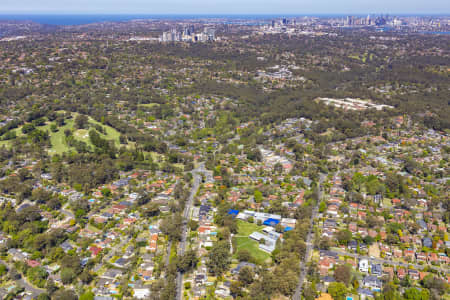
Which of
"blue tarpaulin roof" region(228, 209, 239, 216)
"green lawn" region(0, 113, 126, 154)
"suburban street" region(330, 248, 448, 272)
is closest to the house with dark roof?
"suburban street" region(330, 248, 448, 272)

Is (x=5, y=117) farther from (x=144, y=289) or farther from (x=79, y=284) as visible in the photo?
(x=144, y=289)

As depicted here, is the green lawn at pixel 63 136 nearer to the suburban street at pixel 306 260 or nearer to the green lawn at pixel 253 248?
the green lawn at pixel 253 248

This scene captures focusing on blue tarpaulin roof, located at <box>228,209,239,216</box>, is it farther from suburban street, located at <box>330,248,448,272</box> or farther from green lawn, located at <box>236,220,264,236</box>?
suburban street, located at <box>330,248,448,272</box>

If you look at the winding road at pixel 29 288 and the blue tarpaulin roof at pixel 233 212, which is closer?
the winding road at pixel 29 288

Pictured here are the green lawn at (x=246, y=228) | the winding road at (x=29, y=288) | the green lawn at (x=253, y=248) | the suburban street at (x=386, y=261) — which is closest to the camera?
the winding road at (x=29, y=288)

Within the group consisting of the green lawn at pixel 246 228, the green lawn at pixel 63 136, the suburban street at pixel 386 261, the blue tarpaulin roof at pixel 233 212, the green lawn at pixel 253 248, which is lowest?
the suburban street at pixel 386 261

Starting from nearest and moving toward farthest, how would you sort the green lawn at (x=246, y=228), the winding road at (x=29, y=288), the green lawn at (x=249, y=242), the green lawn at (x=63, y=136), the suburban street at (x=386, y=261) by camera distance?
the winding road at (x=29, y=288), the suburban street at (x=386, y=261), the green lawn at (x=249, y=242), the green lawn at (x=246, y=228), the green lawn at (x=63, y=136)

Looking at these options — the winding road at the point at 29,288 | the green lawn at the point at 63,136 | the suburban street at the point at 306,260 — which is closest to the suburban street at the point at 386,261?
the suburban street at the point at 306,260

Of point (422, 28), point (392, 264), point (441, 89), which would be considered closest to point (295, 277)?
point (392, 264)

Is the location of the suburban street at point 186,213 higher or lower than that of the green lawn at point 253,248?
higher

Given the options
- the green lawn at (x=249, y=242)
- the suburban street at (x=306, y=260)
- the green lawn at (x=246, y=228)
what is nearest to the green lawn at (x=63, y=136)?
the green lawn at (x=246, y=228)
